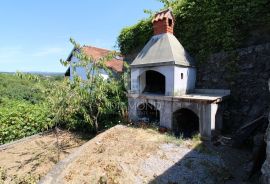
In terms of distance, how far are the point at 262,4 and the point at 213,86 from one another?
13.2ft

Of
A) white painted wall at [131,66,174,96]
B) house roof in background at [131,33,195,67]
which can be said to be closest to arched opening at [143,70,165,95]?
white painted wall at [131,66,174,96]

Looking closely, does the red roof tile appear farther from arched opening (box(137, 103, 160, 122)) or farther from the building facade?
arched opening (box(137, 103, 160, 122))

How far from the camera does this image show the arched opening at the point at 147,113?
33.9 feet

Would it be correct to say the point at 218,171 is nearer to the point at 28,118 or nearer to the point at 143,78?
the point at 143,78

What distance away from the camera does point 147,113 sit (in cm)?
1083

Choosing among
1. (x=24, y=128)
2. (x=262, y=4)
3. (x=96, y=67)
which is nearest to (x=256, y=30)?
(x=262, y=4)

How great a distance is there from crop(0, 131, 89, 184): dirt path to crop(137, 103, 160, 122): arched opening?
129 inches

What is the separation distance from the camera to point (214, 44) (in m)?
9.92

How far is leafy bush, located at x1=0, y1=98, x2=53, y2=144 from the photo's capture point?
1015 centimetres

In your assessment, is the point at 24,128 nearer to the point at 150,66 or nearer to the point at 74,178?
the point at 74,178

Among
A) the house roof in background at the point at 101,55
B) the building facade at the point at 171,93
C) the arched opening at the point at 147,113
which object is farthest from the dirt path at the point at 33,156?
the house roof in background at the point at 101,55

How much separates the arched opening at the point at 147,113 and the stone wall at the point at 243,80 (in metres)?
3.08

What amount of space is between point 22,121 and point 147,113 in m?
6.66

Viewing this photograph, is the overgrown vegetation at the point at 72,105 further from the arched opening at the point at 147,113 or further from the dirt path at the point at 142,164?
the dirt path at the point at 142,164
